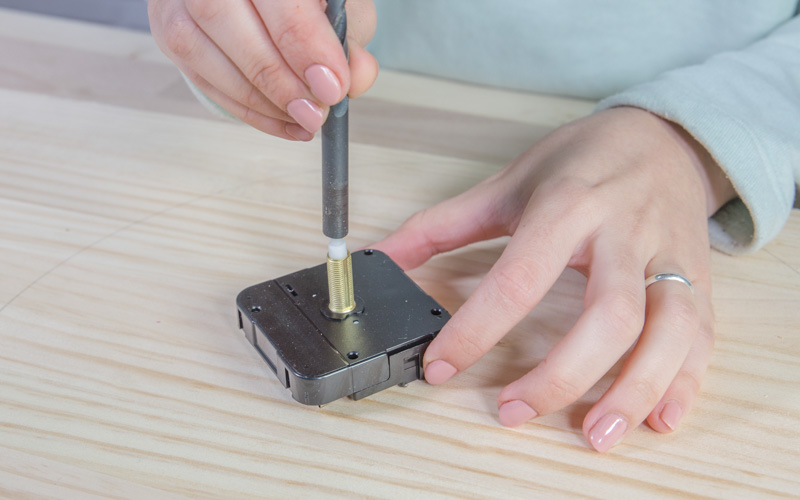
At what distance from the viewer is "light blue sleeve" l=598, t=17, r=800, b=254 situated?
1.89 ft

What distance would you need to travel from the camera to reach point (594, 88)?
81 cm

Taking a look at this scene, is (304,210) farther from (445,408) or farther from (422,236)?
(445,408)

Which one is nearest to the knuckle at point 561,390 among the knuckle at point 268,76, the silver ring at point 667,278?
the silver ring at point 667,278

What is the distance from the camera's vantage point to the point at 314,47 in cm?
37

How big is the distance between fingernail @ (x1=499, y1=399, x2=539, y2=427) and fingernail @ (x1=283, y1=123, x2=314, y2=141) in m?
0.20

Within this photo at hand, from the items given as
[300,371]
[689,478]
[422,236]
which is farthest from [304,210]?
[689,478]

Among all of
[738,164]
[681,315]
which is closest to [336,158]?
[681,315]

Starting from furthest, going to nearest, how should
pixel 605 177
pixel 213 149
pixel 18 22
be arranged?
pixel 18 22 → pixel 213 149 → pixel 605 177

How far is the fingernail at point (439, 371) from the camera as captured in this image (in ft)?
1.44

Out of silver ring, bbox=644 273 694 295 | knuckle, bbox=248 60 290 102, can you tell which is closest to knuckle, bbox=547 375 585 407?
silver ring, bbox=644 273 694 295

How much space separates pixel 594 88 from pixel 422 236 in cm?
37

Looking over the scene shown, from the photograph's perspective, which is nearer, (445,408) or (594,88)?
(445,408)

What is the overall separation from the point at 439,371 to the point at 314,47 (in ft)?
0.66

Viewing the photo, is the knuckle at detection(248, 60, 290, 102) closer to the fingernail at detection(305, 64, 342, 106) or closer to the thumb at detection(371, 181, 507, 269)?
the fingernail at detection(305, 64, 342, 106)
